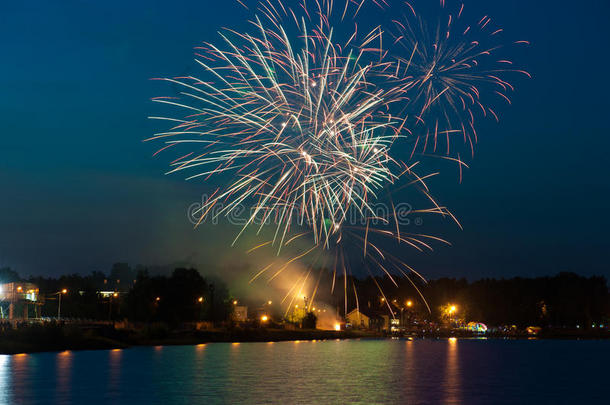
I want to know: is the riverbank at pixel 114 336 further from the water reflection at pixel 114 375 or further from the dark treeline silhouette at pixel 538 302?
the dark treeline silhouette at pixel 538 302

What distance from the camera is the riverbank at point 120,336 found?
223ft

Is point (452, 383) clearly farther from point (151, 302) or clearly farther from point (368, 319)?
point (368, 319)

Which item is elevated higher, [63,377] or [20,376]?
[20,376]

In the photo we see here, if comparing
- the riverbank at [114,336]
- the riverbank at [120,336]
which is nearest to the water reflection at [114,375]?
the riverbank at [114,336]

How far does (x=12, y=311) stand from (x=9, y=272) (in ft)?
255

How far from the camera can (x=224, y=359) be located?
67.3 m

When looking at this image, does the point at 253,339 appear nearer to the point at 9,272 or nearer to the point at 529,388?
the point at 529,388

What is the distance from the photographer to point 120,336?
283ft

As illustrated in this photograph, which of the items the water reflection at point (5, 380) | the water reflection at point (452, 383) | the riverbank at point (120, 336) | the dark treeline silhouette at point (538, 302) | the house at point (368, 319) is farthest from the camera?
the dark treeline silhouette at point (538, 302)

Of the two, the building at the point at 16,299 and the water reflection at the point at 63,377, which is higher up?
the building at the point at 16,299

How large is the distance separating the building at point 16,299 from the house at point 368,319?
7650 cm

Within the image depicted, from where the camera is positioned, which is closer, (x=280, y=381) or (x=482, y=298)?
(x=280, y=381)

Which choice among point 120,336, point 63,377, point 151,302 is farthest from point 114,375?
point 151,302

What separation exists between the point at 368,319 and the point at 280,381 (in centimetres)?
12452
